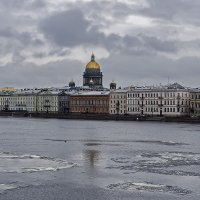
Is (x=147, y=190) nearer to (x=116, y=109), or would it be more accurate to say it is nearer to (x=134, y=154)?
(x=134, y=154)

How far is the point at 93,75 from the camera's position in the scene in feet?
406

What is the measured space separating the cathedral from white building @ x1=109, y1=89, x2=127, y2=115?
19434 millimetres

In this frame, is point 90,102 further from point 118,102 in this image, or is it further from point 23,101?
point 23,101

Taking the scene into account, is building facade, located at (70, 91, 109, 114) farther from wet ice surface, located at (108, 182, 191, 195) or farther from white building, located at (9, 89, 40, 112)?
wet ice surface, located at (108, 182, 191, 195)

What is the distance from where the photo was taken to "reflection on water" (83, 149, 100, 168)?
2723 cm

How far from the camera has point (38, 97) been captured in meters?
124

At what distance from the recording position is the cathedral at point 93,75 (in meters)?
123

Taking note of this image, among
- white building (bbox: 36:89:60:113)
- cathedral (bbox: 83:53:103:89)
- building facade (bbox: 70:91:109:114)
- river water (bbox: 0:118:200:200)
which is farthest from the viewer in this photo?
cathedral (bbox: 83:53:103:89)

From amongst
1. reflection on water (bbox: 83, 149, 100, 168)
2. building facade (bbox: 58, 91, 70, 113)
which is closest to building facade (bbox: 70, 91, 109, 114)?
building facade (bbox: 58, 91, 70, 113)

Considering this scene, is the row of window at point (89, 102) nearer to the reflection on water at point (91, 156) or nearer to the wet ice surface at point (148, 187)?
the reflection on water at point (91, 156)

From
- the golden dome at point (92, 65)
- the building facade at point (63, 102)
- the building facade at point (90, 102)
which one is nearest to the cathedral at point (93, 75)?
the golden dome at point (92, 65)

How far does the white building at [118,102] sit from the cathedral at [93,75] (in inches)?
765

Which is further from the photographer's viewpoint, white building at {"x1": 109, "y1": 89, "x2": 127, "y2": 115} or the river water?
white building at {"x1": 109, "y1": 89, "x2": 127, "y2": 115}

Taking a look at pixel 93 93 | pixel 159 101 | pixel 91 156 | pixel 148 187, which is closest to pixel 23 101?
pixel 93 93
